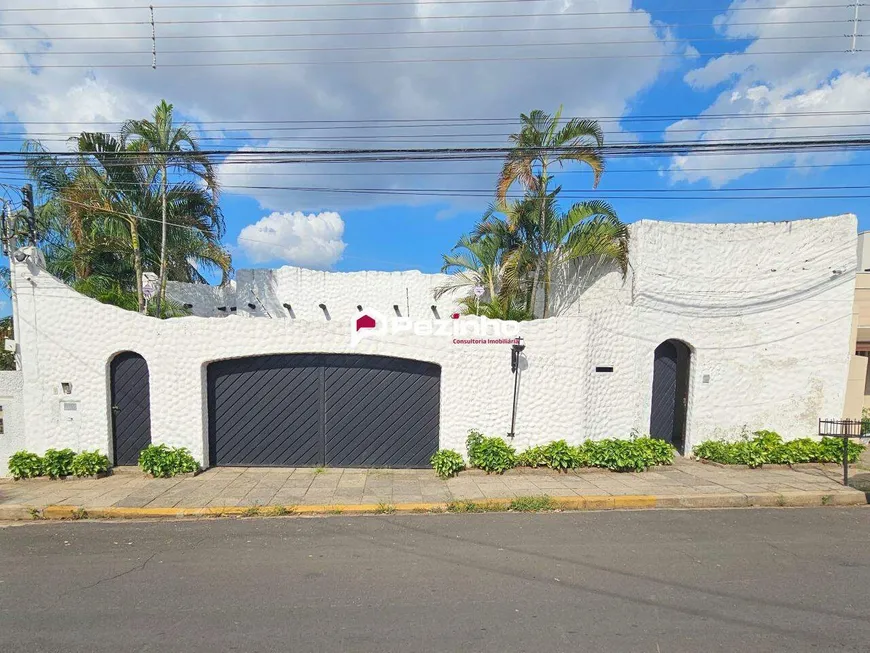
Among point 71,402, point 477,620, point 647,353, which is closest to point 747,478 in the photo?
point 647,353

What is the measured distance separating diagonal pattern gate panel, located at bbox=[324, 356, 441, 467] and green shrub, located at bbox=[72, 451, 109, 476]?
3627 millimetres

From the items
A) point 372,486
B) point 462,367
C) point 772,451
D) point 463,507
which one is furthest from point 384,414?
point 772,451

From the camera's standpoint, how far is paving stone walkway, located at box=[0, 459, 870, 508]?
6070 millimetres

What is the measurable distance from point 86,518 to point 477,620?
544cm

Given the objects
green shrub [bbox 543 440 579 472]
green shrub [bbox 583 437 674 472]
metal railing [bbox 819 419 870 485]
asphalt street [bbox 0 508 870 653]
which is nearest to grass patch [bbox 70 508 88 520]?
asphalt street [bbox 0 508 870 653]

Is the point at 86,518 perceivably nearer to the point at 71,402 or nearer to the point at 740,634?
the point at 71,402

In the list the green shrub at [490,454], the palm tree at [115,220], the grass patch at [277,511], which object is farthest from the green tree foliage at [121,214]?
the green shrub at [490,454]

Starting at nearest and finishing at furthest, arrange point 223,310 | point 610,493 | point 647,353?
point 610,493 < point 647,353 < point 223,310

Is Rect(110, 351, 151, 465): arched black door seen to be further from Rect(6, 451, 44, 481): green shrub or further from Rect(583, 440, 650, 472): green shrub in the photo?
Rect(583, 440, 650, 472): green shrub

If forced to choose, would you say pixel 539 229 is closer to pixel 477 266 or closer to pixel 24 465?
pixel 477 266

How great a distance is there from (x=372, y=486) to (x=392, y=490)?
372mm

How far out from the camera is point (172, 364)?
7.21m

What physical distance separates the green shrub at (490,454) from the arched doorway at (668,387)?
308cm

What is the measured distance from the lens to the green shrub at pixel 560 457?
727 centimetres
